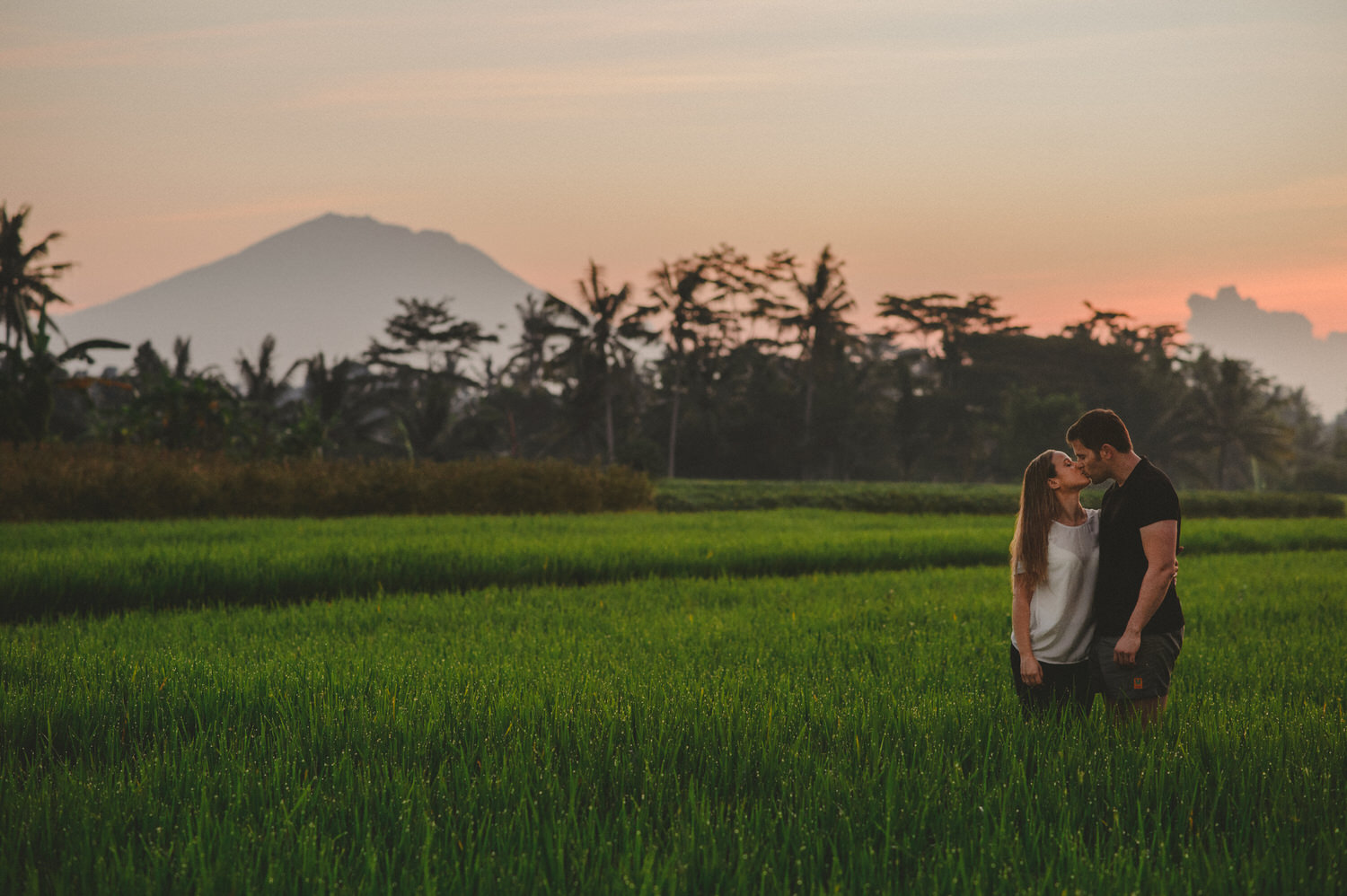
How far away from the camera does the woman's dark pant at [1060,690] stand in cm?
367

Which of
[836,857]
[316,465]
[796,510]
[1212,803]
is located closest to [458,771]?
[836,857]

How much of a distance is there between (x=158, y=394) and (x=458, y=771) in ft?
66.8

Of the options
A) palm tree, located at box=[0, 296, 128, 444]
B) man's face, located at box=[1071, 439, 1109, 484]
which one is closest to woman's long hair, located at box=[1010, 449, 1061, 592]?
man's face, located at box=[1071, 439, 1109, 484]

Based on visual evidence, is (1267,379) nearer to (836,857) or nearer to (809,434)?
(809,434)

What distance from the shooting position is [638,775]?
10.2ft

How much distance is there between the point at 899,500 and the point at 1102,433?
23.7m

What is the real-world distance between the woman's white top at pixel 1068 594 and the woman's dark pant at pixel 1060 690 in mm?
58

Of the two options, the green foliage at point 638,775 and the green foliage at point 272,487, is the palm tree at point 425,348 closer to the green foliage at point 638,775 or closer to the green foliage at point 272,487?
the green foliage at point 272,487

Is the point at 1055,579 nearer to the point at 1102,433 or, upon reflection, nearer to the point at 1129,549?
the point at 1129,549

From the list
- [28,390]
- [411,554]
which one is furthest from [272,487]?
[411,554]

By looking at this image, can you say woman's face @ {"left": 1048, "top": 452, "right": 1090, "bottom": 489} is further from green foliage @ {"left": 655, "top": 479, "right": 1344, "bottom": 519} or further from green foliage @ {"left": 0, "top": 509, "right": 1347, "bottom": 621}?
green foliage @ {"left": 655, "top": 479, "right": 1344, "bottom": 519}

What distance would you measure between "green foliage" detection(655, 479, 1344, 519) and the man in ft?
61.7

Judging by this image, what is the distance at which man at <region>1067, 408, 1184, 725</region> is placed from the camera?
11.1 feet

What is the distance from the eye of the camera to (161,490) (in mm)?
14617
